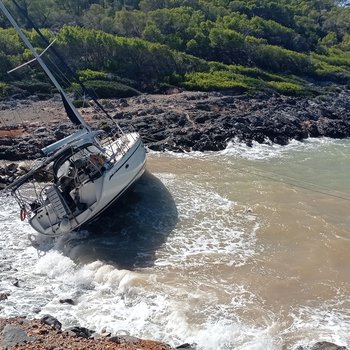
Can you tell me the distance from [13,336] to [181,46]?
157ft

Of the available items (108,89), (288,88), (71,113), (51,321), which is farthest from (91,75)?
(51,321)

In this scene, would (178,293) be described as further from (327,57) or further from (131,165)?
(327,57)

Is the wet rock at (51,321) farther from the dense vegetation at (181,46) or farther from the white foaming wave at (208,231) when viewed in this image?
the dense vegetation at (181,46)

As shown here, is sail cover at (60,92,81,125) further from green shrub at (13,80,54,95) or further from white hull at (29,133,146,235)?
green shrub at (13,80,54,95)

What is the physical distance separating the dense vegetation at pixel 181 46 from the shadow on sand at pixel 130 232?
587 inches

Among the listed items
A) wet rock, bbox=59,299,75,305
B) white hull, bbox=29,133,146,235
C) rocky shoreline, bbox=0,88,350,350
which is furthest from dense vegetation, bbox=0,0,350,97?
wet rock, bbox=59,299,75,305

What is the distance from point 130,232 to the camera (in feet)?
57.1

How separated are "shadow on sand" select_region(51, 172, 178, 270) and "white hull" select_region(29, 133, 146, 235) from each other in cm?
74

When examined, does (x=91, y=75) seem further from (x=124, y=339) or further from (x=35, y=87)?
(x=124, y=339)

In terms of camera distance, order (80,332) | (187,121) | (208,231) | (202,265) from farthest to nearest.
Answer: (187,121) < (208,231) < (202,265) < (80,332)

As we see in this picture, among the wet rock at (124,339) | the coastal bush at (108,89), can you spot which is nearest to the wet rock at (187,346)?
the wet rock at (124,339)

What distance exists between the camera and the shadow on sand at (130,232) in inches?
615


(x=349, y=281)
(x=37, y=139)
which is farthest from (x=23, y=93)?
(x=349, y=281)

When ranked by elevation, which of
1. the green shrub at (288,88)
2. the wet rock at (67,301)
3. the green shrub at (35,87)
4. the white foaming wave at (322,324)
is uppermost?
the wet rock at (67,301)
